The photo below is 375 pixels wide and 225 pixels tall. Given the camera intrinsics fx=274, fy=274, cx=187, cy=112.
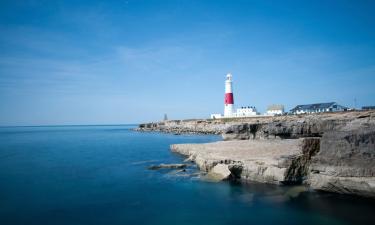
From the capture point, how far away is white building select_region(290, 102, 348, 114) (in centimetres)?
7475

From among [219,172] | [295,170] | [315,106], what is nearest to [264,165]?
[295,170]

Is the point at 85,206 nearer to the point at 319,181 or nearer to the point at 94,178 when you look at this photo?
the point at 94,178

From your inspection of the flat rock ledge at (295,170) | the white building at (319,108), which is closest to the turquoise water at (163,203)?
the flat rock ledge at (295,170)

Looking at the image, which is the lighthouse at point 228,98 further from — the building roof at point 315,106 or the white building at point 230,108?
the building roof at point 315,106

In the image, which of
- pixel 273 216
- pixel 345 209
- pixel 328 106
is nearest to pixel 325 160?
pixel 345 209

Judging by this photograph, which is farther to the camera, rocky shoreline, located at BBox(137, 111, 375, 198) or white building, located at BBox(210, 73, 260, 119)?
white building, located at BBox(210, 73, 260, 119)

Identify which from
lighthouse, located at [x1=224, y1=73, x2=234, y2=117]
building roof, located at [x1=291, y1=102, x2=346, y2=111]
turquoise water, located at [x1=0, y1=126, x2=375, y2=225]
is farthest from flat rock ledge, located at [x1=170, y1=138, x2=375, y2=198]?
building roof, located at [x1=291, y1=102, x2=346, y2=111]

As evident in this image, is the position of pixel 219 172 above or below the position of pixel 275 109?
below

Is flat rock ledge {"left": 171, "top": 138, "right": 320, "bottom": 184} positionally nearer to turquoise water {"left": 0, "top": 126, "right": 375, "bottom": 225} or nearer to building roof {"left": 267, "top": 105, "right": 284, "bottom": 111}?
turquoise water {"left": 0, "top": 126, "right": 375, "bottom": 225}

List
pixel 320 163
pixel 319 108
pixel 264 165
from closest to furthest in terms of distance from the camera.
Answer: pixel 320 163 → pixel 264 165 → pixel 319 108

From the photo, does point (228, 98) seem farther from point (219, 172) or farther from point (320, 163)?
point (320, 163)

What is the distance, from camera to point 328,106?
75.2 meters

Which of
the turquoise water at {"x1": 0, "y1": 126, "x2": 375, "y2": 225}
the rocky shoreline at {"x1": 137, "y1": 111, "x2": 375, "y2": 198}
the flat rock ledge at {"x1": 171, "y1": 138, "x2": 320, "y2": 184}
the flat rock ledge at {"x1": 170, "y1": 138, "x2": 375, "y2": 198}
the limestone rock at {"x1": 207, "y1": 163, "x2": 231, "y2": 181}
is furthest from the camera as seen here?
the limestone rock at {"x1": 207, "y1": 163, "x2": 231, "y2": 181}

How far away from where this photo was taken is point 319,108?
255 ft
